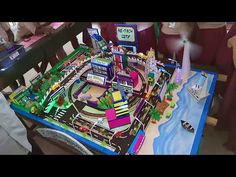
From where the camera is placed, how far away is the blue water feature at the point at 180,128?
129cm

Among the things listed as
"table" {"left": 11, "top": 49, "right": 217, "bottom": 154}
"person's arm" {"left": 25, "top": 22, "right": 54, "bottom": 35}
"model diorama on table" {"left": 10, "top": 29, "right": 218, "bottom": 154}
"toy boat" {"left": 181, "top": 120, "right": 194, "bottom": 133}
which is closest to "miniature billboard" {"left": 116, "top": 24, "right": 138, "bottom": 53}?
"model diorama on table" {"left": 10, "top": 29, "right": 218, "bottom": 154}

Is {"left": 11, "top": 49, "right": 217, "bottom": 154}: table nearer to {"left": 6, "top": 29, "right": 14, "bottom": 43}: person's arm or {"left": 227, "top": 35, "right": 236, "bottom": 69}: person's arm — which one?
{"left": 227, "top": 35, "right": 236, "bottom": 69}: person's arm

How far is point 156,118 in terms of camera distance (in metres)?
1.44

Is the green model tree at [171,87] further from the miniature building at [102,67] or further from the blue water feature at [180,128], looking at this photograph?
the miniature building at [102,67]

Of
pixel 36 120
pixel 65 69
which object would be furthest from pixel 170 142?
pixel 65 69

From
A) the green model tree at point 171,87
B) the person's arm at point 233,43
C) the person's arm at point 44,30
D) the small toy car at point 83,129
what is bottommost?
the small toy car at point 83,129

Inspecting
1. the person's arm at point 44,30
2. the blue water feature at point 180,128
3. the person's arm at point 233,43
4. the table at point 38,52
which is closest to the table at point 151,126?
the blue water feature at point 180,128

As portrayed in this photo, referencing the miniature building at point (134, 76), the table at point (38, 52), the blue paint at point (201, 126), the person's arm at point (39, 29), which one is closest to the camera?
the blue paint at point (201, 126)

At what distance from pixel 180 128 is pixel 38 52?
1.54 meters

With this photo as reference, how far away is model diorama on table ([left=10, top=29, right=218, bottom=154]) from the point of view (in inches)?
53.3

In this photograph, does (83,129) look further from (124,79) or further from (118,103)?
(124,79)

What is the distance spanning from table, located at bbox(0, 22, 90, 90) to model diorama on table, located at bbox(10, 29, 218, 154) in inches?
9.8

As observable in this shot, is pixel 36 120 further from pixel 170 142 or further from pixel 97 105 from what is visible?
pixel 170 142

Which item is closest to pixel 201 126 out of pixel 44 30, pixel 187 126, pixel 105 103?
pixel 187 126
